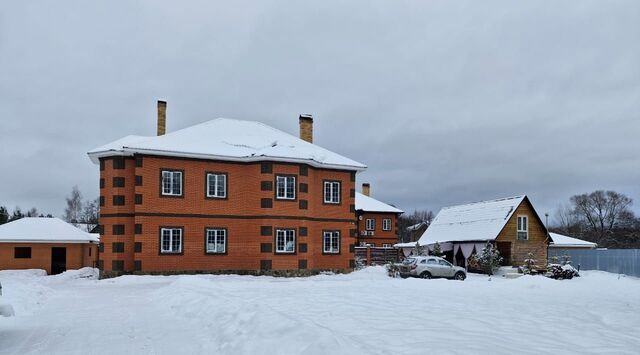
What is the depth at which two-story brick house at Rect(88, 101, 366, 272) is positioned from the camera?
1189 inches

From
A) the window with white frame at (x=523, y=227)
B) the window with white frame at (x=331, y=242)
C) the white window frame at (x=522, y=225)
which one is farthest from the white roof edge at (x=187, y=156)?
the window with white frame at (x=523, y=227)

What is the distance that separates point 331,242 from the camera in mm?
34844

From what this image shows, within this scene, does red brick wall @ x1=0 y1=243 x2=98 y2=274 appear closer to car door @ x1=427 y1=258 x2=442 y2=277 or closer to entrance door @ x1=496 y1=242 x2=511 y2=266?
car door @ x1=427 y1=258 x2=442 y2=277

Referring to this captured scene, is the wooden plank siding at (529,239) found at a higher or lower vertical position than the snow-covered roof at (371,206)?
lower

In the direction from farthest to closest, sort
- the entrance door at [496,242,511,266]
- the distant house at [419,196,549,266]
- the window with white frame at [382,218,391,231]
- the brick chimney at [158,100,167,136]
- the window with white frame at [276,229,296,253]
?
the window with white frame at [382,218,391,231], the entrance door at [496,242,511,266], the distant house at [419,196,549,266], the brick chimney at [158,100,167,136], the window with white frame at [276,229,296,253]

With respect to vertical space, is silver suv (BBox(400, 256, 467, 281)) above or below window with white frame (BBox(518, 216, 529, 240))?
below

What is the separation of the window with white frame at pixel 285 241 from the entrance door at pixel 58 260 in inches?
775

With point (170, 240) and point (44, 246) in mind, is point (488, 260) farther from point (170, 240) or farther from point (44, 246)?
point (44, 246)

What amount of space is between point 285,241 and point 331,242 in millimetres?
3802

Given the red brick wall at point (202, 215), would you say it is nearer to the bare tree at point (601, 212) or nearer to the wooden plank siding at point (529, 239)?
the wooden plank siding at point (529, 239)

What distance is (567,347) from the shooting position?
31.3 feet

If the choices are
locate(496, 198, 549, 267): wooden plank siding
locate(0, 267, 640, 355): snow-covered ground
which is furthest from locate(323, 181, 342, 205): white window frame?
locate(496, 198, 549, 267): wooden plank siding

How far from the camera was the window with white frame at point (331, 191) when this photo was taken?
3466cm

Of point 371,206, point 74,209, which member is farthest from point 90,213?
point 371,206
